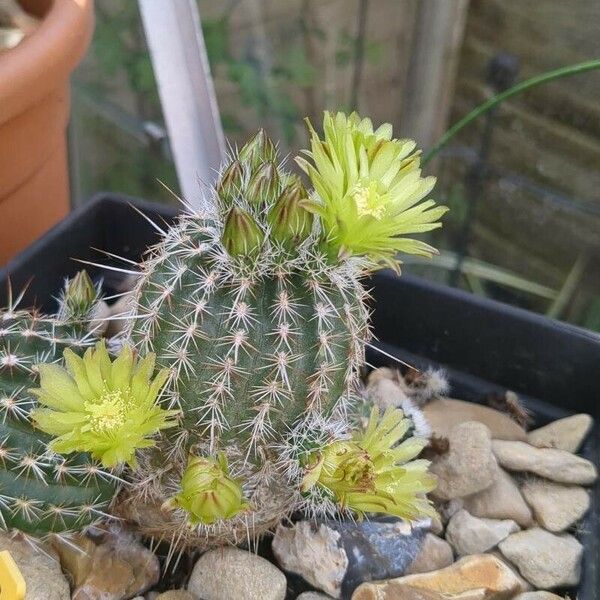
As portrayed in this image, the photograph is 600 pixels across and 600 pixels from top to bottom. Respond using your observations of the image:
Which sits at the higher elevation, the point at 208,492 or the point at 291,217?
the point at 291,217

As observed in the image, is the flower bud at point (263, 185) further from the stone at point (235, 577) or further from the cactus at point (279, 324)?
the stone at point (235, 577)

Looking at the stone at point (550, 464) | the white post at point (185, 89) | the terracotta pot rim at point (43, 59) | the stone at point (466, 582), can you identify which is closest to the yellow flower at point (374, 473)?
the stone at point (466, 582)

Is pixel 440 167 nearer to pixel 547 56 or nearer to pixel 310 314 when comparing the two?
pixel 547 56

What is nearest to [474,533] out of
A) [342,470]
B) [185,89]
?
[342,470]

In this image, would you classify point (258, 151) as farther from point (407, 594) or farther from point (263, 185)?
point (407, 594)

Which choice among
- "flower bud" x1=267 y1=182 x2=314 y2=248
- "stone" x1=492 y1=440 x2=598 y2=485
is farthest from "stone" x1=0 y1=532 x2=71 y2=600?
"stone" x1=492 y1=440 x2=598 y2=485

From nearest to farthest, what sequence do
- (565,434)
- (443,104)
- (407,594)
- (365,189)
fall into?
(365,189) → (407,594) → (565,434) → (443,104)

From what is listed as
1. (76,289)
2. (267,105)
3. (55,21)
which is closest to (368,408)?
(76,289)

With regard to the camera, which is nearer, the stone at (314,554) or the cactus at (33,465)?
the cactus at (33,465)
